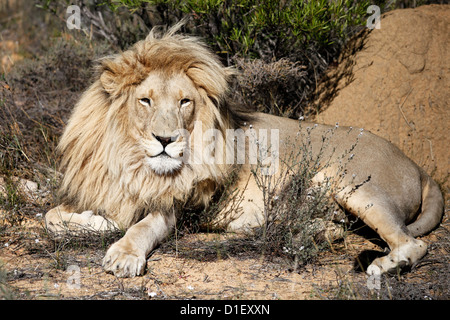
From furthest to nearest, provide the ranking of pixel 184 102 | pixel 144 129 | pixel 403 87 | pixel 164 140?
pixel 403 87 < pixel 184 102 < pixel 144 129 < pixel 164 140

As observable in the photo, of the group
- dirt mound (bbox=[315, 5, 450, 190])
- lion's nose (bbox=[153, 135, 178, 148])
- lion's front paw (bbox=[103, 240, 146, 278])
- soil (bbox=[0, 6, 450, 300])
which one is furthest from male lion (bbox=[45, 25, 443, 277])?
dirt mound (bbox=[315, 5, 450, 190])

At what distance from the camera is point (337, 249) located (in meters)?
4.08

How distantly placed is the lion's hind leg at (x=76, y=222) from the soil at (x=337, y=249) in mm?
105

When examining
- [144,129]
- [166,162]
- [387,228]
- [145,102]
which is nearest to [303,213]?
[387,228]

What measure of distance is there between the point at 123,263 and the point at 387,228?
1.94 meters

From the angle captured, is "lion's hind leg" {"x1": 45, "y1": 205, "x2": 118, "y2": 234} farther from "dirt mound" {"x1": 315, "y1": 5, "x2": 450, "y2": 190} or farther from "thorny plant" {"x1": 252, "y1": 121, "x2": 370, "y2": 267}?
"dirt mound" {"x1": 315, "y1": 5, "x2": 450, "y2": 190}

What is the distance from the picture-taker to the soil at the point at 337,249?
318cm

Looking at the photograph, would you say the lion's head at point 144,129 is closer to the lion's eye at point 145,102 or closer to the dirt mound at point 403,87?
the lion's eye at point 145,102

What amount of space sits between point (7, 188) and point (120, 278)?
73.5 inches

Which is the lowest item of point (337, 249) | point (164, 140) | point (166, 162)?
point (337, 249)

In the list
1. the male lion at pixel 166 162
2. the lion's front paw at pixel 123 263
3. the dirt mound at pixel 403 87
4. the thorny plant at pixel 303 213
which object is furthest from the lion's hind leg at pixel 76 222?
the dirt mound at pixel 403 87

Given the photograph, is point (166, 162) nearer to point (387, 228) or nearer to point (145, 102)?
point (145, 102)
